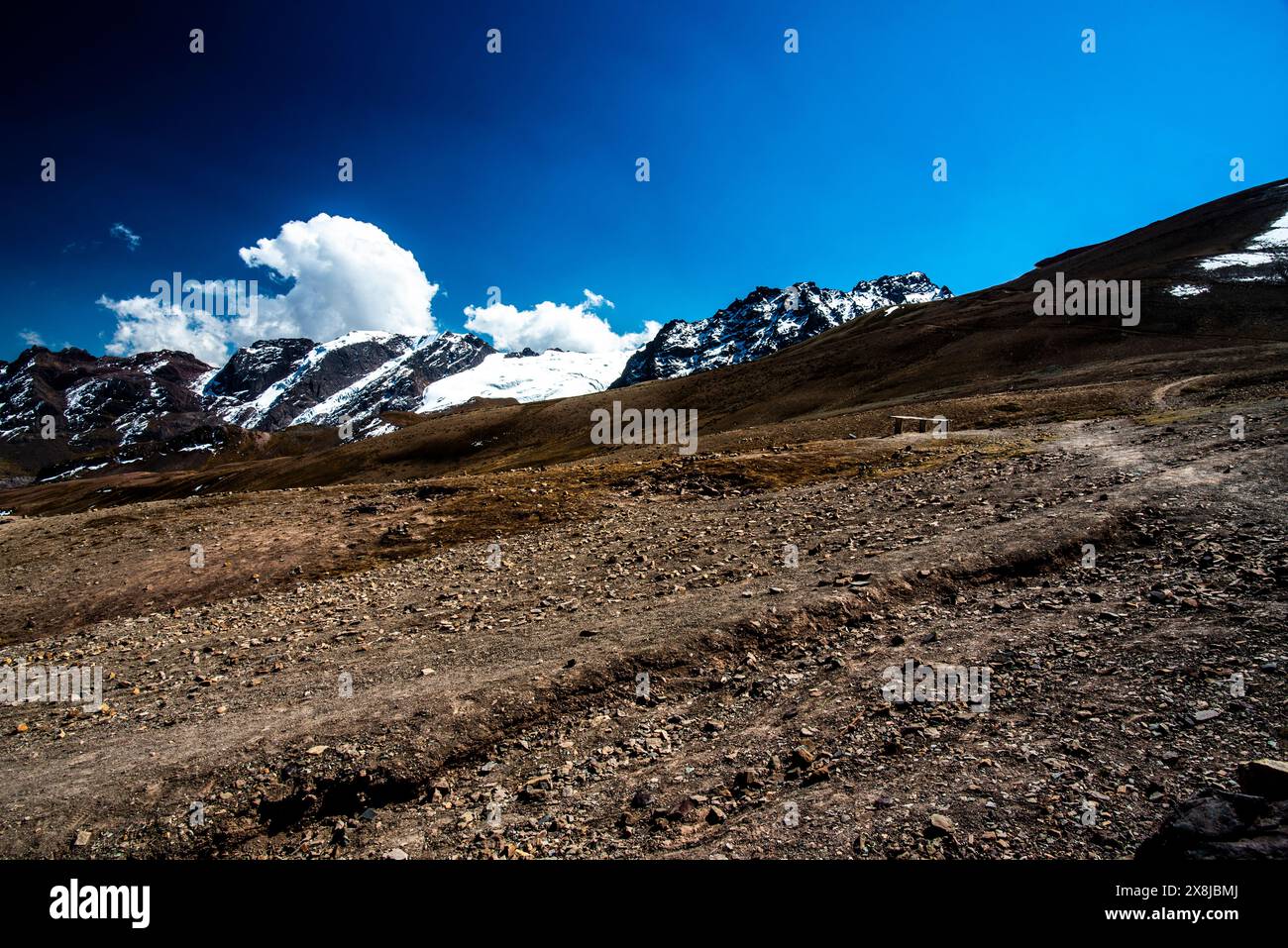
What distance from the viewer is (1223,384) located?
42.6 meters

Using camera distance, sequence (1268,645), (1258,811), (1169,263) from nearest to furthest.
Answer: (1258,811) → (1268,645) → (1169,263)

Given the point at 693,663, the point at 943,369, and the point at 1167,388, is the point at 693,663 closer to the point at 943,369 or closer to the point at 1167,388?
the point at 1167,388

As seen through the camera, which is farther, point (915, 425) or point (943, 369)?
point (943, 369)

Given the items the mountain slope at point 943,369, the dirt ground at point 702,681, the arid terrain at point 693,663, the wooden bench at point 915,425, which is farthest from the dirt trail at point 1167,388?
the dirt ground at point 702,681

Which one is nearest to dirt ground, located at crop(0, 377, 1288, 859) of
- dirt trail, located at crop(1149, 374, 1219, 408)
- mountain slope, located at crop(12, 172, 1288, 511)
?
dirt trail, located at crop(1149, 374, 1219, 408)

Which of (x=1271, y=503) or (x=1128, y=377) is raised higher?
(x=1128, y=377)

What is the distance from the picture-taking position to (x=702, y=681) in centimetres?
1195

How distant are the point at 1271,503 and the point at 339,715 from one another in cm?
2318

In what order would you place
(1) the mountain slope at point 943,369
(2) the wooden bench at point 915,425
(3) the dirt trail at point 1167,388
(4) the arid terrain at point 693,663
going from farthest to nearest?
(1) the mountain slope at point 943,369 → (2) the wooden bench at point 915,425 → (3) the dirt trail at point 1167,388 → (4) the arid terrain at point 693,663

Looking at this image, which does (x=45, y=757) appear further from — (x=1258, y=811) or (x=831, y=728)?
(x=1258, y=811)

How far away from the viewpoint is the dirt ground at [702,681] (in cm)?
784

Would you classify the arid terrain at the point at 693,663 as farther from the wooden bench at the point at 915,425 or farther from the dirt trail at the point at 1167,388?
the wooden bench at the point at 915,425

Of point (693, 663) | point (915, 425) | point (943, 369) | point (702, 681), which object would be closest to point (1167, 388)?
point (915, 425)
